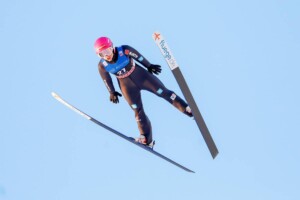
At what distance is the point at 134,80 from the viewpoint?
42.0 feet

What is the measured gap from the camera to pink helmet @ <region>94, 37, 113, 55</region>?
12.3 m

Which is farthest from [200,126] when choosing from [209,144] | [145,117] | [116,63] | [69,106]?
[69,106]

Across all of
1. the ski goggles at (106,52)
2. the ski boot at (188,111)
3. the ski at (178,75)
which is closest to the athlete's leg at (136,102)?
the ski goggles at (106,52)

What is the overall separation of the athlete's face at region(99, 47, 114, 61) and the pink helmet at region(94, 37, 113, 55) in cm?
6

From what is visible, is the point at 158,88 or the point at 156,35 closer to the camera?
the point at 156,35

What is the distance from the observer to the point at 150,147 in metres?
13.4

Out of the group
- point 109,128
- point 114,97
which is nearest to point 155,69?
point 114,97

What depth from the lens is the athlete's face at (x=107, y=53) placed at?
12312 mm

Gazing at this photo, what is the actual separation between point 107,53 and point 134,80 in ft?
2.88

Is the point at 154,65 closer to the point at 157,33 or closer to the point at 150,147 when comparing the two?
the point at 157,33

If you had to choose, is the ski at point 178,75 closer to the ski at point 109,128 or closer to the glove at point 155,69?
the glove at point 155,69

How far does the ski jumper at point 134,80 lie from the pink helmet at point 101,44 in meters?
0.33

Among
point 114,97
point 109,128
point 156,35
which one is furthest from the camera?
point 109,128

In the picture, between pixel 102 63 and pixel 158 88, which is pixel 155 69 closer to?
pixel 158 88
